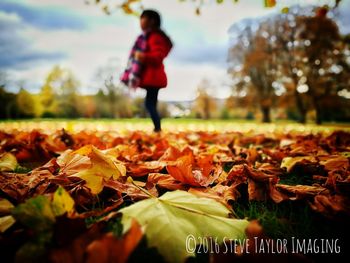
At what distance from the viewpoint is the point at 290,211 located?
1014mm

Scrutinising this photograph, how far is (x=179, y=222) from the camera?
2.25 ft

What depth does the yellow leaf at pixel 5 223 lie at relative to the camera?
71 centimetres

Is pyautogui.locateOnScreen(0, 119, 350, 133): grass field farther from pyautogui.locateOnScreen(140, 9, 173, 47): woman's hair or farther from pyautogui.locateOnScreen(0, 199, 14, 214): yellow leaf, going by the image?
pyautogui.locateOnScreen(0, 199, 14, 214): yellow leaf

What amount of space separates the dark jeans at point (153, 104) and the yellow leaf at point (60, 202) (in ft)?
12.2

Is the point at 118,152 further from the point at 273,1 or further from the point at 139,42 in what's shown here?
the point at 139,42

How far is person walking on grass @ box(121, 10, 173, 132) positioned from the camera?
4.35 metres

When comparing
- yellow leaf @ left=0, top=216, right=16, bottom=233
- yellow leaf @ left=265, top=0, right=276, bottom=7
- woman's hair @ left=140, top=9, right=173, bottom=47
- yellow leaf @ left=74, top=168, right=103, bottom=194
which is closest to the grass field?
woman's hair @ left=140, top=9, right=173, bottom=47

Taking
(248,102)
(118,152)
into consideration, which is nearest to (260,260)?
(118,152)

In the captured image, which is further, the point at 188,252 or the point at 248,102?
the point at 248,102

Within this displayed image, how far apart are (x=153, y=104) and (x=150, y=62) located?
0.63 m

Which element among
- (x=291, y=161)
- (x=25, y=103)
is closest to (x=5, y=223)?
(x=291, y=161)

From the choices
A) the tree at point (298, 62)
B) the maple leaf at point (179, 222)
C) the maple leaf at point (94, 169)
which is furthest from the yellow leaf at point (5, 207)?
the tree at point (298, 62)

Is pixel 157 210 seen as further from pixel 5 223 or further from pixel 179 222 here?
pixel 5 223

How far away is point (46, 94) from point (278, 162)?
51.5m
